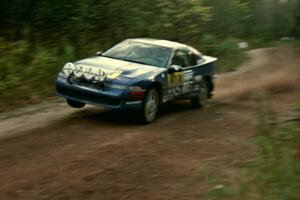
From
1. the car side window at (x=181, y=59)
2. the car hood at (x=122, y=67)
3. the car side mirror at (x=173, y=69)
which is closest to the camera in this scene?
the car hood at (x=122, y=67)

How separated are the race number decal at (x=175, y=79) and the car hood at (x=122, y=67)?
0.31m

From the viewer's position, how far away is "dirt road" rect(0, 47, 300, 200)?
282 inches

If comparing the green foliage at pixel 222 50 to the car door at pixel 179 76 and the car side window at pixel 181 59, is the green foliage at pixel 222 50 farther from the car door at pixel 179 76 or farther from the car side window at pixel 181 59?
the car door at pixel 179 76

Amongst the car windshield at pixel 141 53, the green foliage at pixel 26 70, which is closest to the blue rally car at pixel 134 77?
the car windshield at pixel 141 53

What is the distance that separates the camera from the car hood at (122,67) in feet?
37.6

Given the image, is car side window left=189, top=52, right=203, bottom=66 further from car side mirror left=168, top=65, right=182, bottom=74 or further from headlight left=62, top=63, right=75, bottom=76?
headlight left=62, top=63, right=75, bottom=76

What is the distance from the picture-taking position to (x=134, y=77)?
37.4 ft

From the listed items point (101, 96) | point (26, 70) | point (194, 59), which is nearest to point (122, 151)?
point (101, 96)

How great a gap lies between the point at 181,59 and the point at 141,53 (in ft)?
3.45

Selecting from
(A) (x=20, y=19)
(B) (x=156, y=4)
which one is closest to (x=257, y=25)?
(B) (x=156, y=4)

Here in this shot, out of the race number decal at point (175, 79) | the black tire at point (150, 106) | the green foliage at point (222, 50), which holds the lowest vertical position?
the green foliage at point (222, 50)

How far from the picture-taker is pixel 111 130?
10945 mm

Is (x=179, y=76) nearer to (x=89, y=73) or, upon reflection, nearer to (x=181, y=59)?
(x=181, y=59)

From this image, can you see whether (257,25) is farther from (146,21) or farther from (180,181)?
(180,181)
